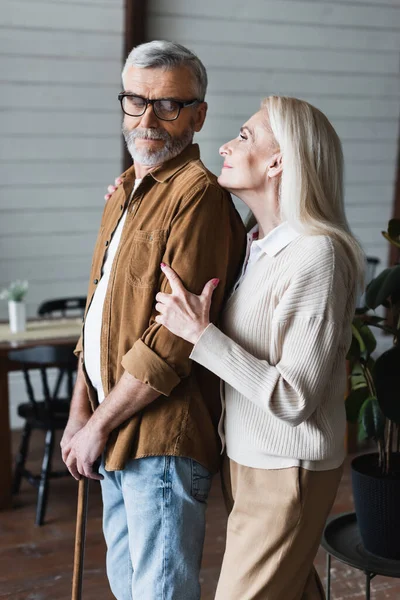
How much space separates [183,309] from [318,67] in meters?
4.23

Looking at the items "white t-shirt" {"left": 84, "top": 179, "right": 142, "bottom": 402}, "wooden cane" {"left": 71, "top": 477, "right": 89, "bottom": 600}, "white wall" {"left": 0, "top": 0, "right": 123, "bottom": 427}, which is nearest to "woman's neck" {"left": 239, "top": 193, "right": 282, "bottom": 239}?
"white t-shirt" {"left": 84, "top": 179, "right": 142, "bottom": 402}

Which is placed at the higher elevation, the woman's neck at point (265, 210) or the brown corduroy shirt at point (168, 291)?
the woman's neck at point (265, 210)

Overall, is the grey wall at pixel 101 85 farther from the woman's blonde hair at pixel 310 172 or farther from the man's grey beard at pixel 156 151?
the woman's blonde hair at pixel 310 172

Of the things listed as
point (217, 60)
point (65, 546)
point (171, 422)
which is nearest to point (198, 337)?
point (171, 422)

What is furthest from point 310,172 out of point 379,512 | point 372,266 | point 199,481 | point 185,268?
point 372,266

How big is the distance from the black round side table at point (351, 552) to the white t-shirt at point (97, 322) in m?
0.93

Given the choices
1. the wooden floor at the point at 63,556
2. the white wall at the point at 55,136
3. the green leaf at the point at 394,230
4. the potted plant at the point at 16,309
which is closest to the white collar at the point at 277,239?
the green leaf at the point at 394,230

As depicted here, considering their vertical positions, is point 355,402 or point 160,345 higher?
point 160,345

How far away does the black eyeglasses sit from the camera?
5.98ft

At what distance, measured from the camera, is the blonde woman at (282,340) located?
1641mm

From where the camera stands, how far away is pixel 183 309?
1685mm

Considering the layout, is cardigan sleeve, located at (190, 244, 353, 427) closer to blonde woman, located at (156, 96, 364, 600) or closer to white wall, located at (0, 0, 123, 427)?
blonde woman, located at (156, 96, 364, 600)

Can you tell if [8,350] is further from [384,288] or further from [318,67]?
[318,67]

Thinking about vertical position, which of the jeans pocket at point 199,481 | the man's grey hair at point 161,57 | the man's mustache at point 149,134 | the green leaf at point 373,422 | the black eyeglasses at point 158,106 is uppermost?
the man's grey hair at point 161,57
